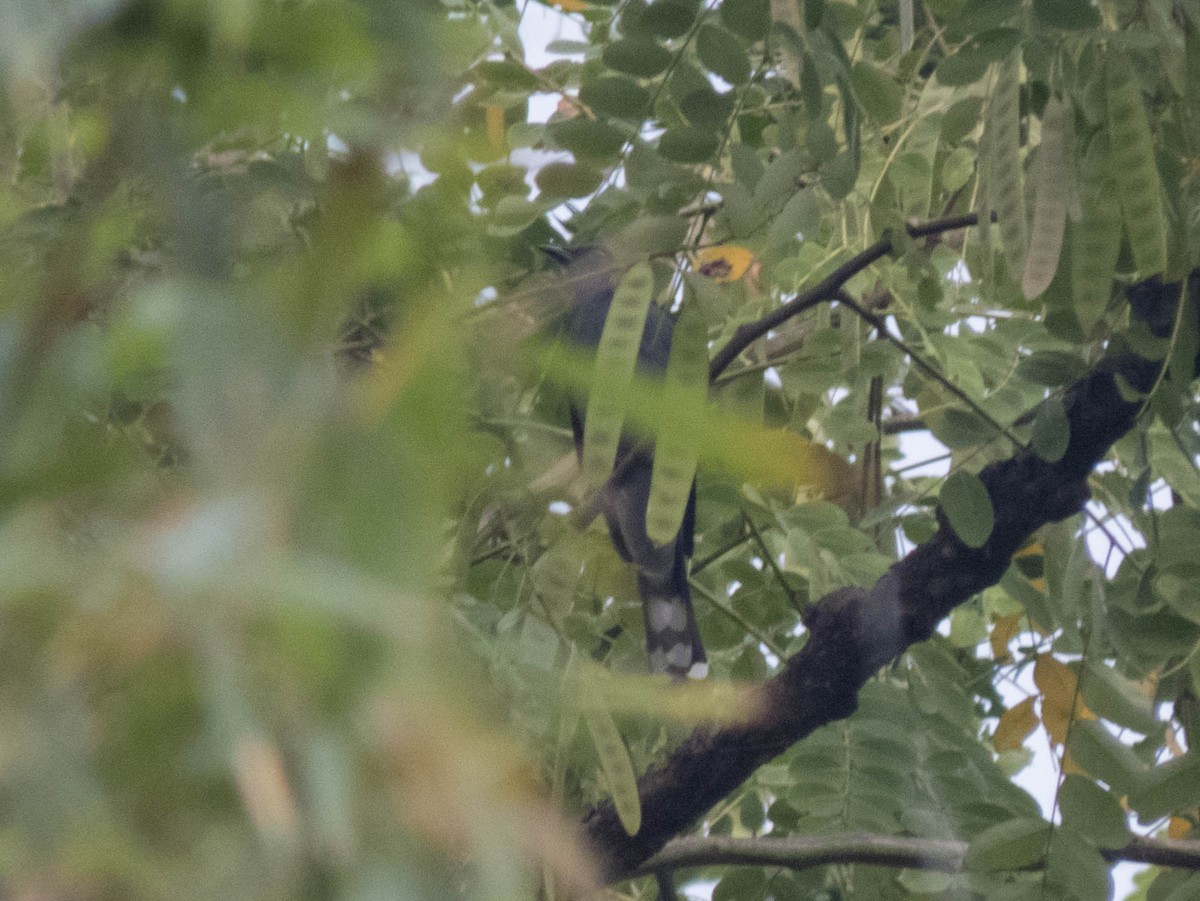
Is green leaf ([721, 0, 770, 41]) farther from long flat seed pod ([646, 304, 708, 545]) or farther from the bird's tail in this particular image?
the bird's tail

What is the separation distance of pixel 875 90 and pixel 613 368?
0.65 m

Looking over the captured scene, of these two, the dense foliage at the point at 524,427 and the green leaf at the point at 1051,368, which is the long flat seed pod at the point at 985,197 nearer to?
the dense foliage at the point at 524,427

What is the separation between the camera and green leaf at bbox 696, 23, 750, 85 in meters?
1.38

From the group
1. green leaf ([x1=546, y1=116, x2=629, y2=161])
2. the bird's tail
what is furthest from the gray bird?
green leaf ([x1=546, y1=116, x2=629, y2=161])

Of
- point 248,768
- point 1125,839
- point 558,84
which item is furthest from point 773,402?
point 248,768

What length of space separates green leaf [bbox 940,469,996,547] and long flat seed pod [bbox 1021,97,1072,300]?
0.33 meters

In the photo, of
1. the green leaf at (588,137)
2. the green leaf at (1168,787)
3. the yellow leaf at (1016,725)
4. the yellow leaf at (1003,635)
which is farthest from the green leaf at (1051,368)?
the yellow leaf at (1003,635)

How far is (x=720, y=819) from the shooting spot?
7.08ft

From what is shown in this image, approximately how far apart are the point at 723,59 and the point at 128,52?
95 cm

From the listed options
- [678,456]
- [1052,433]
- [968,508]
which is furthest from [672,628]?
[678,456]

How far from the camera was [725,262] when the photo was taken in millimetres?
1884

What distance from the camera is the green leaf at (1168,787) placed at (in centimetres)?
131

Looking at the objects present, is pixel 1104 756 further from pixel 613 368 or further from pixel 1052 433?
pixel 613 368

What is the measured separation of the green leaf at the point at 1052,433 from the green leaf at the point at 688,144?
42 centimetres
